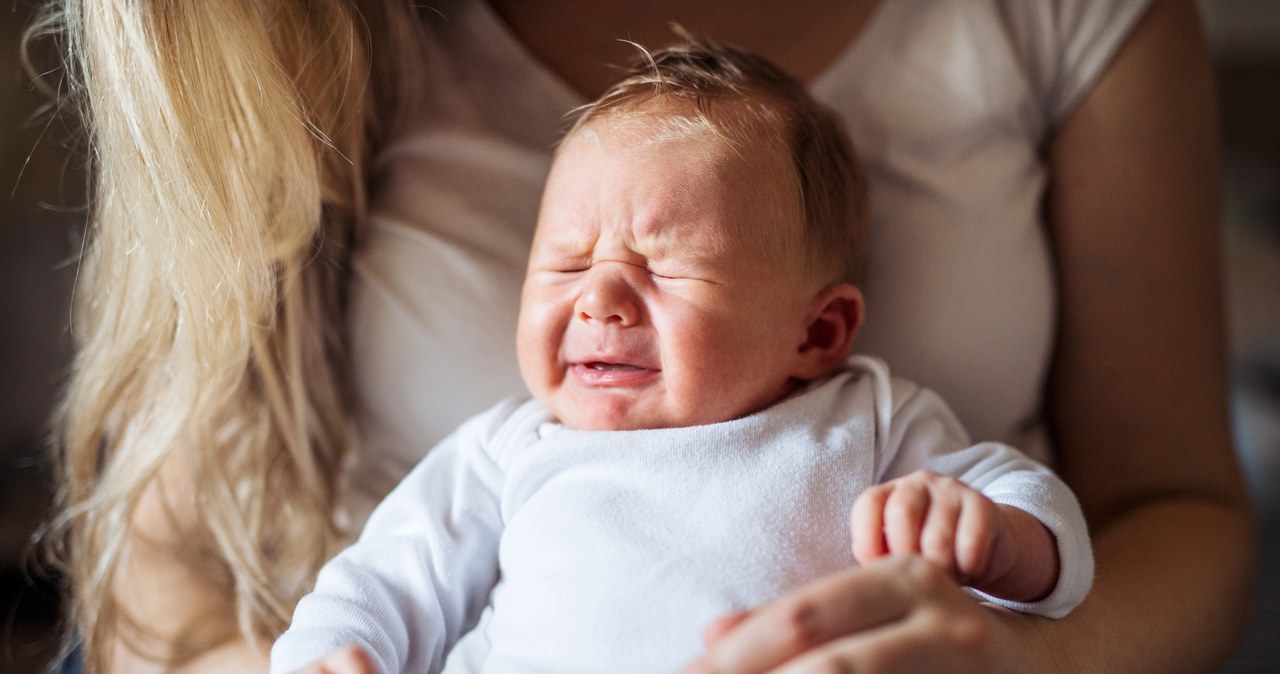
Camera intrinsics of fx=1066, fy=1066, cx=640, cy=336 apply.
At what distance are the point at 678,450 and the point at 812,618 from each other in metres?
0.20

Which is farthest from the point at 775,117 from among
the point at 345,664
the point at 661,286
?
the point at 345,664

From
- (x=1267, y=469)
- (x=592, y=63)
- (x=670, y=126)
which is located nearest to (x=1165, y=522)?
(x=670, y=126)

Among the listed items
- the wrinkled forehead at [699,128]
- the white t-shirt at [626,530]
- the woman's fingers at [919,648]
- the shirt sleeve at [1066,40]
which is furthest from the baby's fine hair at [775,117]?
the woman's fingers at [919,648]

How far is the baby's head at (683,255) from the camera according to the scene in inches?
32.0

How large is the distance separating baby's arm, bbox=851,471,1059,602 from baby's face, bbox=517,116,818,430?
0.57 feet

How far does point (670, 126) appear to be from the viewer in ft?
2.77

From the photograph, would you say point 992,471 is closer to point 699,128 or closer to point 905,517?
point 905,517

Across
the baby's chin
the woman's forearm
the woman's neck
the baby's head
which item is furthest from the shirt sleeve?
the baby's chin

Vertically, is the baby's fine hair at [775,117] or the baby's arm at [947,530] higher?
the baby's fine hair at [775,117]

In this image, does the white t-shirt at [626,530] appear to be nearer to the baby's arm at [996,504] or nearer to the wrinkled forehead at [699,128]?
the baby's arm at [996,504]

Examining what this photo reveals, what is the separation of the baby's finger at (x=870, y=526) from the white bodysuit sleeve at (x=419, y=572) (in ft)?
1.02

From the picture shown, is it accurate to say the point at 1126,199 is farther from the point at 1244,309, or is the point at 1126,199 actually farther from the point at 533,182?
the point at 1244,309

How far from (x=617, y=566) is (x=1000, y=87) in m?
0.59

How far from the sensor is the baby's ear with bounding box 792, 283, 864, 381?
90 centimetres
